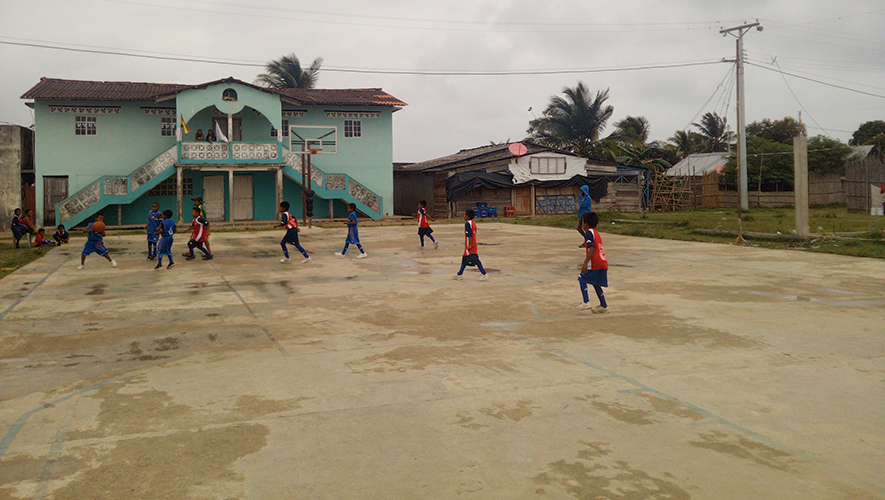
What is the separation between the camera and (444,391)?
229 inches

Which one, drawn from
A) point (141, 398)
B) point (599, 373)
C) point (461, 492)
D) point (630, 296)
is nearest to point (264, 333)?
point (141, 398)

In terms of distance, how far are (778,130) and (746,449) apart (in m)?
60.1

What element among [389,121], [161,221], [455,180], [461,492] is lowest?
[461,492]

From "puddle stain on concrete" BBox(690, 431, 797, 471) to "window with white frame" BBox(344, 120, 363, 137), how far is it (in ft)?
103

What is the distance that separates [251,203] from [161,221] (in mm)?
18448

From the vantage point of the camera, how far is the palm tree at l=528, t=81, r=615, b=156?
5019cm

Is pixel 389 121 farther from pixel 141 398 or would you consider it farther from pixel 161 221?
pixel 141 398

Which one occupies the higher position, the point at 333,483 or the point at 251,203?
the point at 251,203

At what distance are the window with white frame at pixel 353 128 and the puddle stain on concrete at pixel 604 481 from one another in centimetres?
3158

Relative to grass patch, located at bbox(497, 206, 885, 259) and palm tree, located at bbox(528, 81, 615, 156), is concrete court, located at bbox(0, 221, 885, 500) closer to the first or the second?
grass patch, located at bbox(497, 206, 885, 259)

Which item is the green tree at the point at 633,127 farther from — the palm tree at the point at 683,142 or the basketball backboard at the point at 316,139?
the basketball backboard at the point at 316,139

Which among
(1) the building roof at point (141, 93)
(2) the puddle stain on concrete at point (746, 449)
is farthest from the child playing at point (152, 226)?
(1) the building roof at point (141, 93)

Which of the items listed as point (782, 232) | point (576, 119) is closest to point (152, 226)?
point (782, 232)

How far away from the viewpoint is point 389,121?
115 feet
